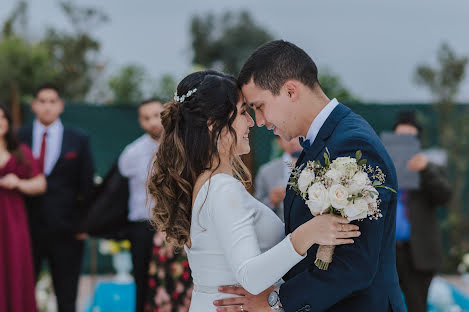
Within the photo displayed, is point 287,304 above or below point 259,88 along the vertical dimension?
below

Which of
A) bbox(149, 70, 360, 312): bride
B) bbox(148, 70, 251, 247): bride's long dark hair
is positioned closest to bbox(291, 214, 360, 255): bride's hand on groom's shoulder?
bbox(149, 70, 360, 312): bride

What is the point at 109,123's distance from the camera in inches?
333

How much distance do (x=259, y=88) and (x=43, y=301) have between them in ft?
14.2

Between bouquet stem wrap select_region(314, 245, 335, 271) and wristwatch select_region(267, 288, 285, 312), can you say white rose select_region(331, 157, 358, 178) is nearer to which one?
bouquet stem wrap select_region(314, 245, 335, 271)

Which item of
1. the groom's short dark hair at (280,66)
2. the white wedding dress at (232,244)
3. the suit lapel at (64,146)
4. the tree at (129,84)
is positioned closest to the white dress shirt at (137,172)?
the suit lapel at (64,146)

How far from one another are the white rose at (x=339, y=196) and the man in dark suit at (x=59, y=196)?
12.6 feet

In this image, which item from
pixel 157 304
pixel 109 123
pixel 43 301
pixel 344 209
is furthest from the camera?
pixel 109 123

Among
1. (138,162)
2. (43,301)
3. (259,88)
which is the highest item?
(259,88)

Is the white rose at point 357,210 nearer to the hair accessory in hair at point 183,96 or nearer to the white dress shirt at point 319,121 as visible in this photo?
the white dress shirt at point 319,121

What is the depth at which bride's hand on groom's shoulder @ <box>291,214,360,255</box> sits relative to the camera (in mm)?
1954

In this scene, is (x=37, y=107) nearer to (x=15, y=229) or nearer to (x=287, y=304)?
(x=15, y=229)

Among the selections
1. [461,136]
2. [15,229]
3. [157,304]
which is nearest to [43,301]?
[15,229]

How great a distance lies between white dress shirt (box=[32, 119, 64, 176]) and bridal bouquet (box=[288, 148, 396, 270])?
12.8ft

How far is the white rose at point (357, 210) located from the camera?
189 cm
